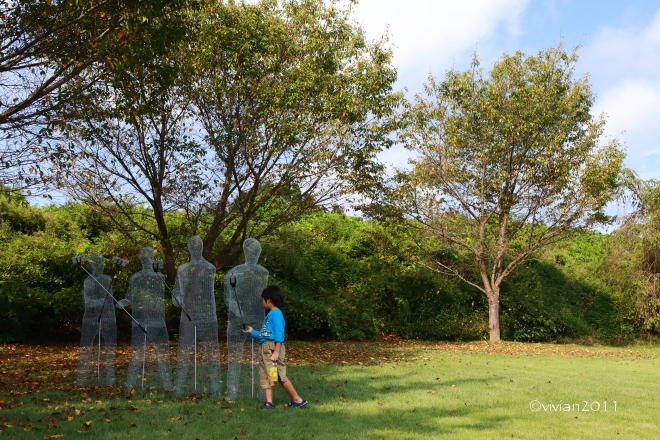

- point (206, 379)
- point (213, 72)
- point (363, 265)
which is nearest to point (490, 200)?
point (363, 265)

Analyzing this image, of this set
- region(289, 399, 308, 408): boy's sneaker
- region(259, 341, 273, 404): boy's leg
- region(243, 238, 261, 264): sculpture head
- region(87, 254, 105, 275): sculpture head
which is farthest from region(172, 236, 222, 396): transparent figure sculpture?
region(87, 254, 105, 275): sculpture head

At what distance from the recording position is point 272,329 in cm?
751

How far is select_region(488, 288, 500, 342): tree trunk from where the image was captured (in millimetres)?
20641

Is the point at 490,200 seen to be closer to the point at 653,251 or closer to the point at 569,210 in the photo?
the point at 569,210

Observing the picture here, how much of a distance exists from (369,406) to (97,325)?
425 cm

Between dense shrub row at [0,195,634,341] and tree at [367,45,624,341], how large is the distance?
211 centimetres

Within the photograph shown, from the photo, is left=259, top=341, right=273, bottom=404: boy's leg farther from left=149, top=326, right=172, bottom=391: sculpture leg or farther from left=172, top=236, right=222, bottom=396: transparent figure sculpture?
left=149, top=326, right=172, bottom=391: sculpture leg

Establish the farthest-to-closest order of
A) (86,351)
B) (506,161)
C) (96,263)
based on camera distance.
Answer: (506,161) < (96,263) < (86,351)

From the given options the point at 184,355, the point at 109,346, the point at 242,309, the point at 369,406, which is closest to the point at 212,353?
the point at 184,355

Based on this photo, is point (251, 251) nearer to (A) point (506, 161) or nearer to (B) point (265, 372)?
(B) point (265, 372)

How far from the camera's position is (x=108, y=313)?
9.37m

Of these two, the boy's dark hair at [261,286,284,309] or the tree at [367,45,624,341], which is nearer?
the boy's dark hair at [261,286,284,309]

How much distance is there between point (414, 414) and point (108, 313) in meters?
4.86

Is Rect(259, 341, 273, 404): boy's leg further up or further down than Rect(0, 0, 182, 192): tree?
further down
